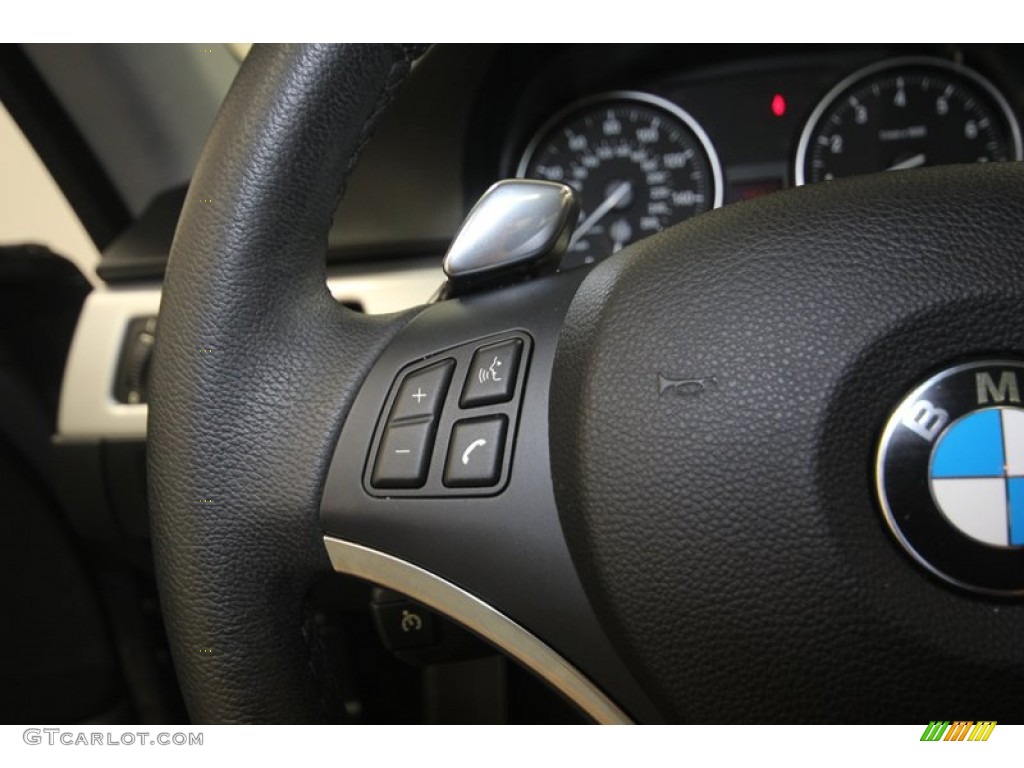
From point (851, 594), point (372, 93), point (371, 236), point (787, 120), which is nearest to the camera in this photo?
point (851, 594)

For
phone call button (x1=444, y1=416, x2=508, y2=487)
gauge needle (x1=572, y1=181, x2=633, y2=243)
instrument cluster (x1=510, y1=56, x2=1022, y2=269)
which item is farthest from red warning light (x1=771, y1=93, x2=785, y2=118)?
phone call button (x1=444, y1=416, x2=508, y2=487)

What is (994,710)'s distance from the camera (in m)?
0.38

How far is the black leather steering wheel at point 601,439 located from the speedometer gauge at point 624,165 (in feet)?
1.69

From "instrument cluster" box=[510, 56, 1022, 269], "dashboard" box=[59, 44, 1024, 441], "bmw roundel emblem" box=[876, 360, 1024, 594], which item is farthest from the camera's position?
"instrument cluster" box=[510, 56, 1022, 269]

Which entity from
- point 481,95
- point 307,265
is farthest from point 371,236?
point 307,265

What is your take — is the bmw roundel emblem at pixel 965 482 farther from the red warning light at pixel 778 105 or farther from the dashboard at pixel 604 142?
the red warning light at pixel 778 105

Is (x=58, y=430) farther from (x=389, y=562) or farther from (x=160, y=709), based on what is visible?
(x=389, y=562)

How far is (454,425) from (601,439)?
0.08 metres

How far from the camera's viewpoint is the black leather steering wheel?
0.38m

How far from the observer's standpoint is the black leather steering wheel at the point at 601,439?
0.38 meters

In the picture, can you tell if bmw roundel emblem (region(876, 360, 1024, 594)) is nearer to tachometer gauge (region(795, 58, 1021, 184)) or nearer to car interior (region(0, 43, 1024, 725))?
car interior (region(0, 43, 1024, 725))

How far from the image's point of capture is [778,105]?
0.96 m

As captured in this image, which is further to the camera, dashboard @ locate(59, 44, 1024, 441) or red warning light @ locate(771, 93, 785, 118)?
red warning light @ locate(771, 93, 785, 118)
